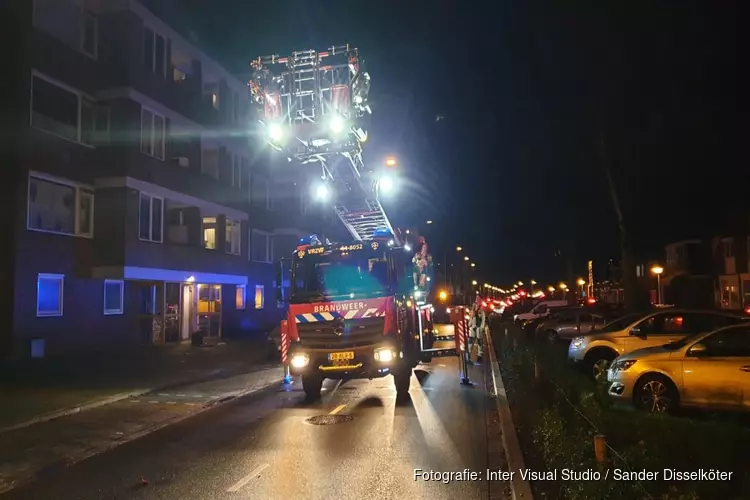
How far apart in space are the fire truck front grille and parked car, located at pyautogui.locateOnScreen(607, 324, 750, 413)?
4.24 m

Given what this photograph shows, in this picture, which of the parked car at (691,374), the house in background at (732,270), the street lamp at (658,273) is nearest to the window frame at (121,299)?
the parked car at (691,374)

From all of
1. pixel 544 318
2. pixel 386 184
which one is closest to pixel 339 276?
pixel 386 184

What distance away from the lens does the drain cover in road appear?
10.5 meters

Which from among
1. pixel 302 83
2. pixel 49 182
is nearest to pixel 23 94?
pixel 49 182

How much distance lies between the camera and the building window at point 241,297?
106ft

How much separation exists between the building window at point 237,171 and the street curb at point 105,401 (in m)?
14.9

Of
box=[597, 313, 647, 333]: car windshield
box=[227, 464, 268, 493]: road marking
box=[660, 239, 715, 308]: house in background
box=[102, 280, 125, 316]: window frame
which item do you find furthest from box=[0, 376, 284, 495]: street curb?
box=[660, 239, 715, 308]: house in background

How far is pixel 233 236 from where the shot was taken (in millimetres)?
30781

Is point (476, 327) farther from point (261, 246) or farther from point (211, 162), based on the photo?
point (261, 246)

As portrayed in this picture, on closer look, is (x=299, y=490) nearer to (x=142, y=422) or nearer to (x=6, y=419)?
(x=142, y=422)

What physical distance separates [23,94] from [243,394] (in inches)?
472

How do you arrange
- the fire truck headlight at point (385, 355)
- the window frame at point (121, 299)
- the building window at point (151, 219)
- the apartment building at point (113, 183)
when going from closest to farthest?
the fire truck headlight at point (385, 355) → the apartment building at point (113, 183) → the window frame at point (121, 299) → the building window at point (151, 219)

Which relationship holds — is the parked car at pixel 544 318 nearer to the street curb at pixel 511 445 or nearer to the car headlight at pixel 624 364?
the street curb at pixel 511 445

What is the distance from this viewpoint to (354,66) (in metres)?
12.0
